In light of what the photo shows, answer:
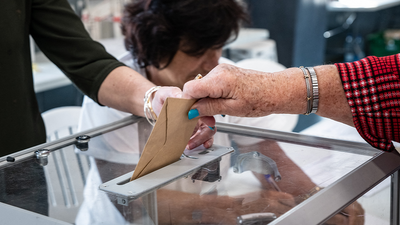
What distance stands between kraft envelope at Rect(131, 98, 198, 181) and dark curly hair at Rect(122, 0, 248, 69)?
26.7 inches

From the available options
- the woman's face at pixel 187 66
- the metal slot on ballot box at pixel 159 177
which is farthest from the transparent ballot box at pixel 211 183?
the woman's face at pixel 187 66

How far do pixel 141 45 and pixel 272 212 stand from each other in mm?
966

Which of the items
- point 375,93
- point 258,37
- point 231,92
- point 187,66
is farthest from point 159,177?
point 258,37

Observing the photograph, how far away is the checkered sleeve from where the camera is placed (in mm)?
726

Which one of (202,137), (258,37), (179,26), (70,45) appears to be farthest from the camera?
(258,37)

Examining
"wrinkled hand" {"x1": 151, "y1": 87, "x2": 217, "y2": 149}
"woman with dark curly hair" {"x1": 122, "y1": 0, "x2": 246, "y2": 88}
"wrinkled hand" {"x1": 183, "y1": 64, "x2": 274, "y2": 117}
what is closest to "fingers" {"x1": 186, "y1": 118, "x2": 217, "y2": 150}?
"wrinkled hand" {"x1": 151, "y1": 87, "x2": 217, "y2": 149}

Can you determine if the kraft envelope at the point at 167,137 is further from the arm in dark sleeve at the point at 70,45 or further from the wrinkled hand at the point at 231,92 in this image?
the arm in dark sleeve at the point at 70,45

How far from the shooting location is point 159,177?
2.20 feet

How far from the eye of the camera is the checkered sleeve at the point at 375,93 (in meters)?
0.73

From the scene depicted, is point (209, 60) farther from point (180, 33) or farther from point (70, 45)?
point (70, 45)

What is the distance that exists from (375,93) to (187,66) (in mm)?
773

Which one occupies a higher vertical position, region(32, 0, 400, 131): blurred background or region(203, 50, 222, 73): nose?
region(203, 50, 222, 73): nose

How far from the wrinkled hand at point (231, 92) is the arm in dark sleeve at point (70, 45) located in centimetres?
42

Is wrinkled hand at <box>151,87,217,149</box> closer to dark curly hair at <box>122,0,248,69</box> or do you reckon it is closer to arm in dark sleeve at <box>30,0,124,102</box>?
arm in dark sleeve at <box>30,0,124,102</box>
